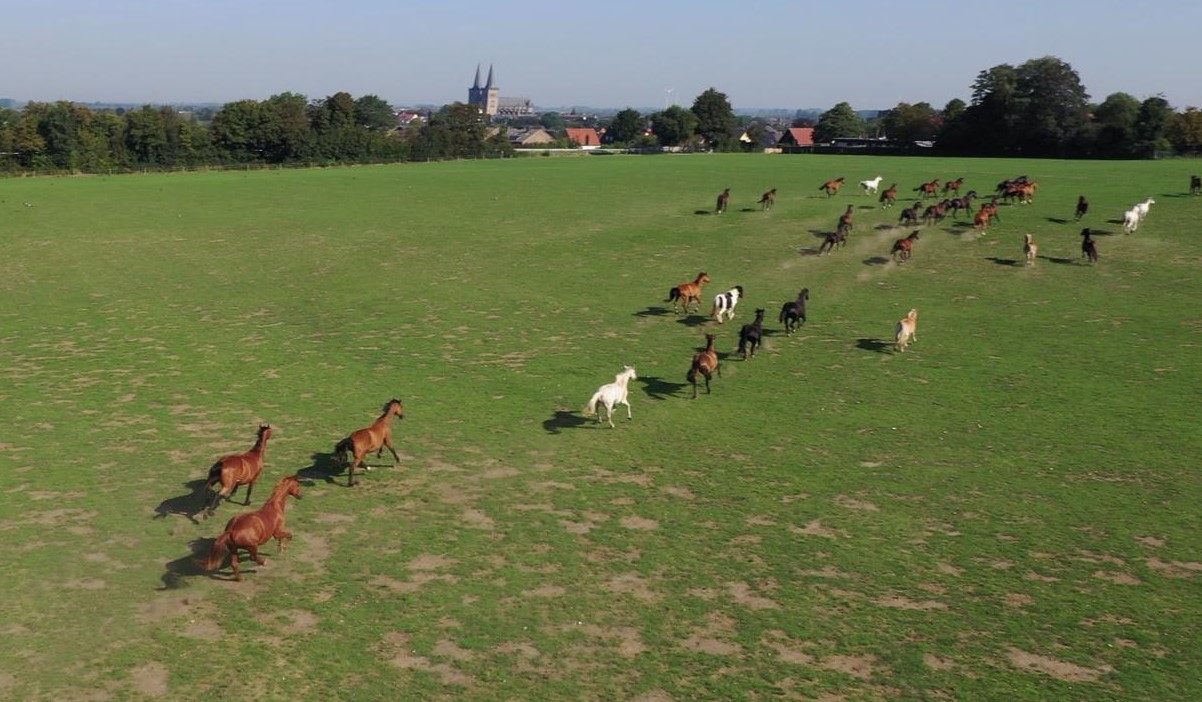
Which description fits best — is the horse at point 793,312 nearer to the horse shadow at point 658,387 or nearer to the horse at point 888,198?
the horse shadow at point 658,387

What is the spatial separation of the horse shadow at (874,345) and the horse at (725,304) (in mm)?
3575

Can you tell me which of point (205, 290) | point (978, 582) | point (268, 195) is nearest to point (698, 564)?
point (978, 582)

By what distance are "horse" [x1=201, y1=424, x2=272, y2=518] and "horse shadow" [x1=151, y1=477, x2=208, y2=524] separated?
0.46 ft

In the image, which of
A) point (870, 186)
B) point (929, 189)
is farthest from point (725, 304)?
point (870, 186)

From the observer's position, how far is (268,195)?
52.1 m

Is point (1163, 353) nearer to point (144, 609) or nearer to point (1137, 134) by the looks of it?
point (144, 609)

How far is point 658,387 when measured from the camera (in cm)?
1917

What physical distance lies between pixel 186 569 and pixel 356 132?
81373mm

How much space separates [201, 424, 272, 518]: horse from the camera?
1252cm

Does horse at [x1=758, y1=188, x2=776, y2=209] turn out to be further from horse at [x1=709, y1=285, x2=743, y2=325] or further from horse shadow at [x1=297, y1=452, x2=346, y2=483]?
horse shadow at [x1=297, y1=452, x2=346, y2=483]

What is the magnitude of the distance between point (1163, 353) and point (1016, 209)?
18.8m

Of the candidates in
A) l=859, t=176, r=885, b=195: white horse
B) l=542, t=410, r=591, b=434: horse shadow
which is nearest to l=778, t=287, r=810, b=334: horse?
l=542, t=410, r=591, b=434: horse shadow

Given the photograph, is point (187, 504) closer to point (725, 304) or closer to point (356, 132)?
point (725, 304)

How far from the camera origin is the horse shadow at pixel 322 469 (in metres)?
14.2
